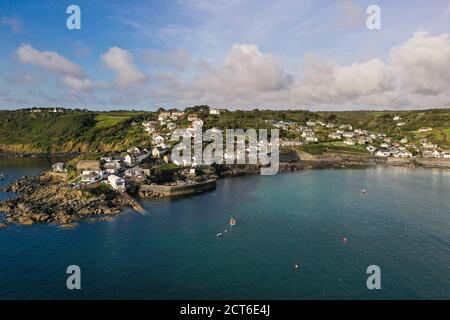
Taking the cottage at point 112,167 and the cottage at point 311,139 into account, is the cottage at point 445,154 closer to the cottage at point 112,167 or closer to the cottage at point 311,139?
the cottage at point 311,139

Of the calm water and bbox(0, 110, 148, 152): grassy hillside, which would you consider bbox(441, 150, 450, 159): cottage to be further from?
bbox(0, 110, 148, 152): grassy hillside

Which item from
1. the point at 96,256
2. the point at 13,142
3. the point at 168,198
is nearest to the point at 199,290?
the point at 96,256

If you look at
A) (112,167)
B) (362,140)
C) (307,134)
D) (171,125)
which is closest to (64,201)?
(112,167)

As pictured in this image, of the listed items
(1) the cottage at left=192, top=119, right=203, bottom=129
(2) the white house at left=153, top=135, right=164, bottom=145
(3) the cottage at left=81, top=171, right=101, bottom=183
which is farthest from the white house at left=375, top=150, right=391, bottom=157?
(3) the cottage at left=81, top=171, right=101, bottom=183

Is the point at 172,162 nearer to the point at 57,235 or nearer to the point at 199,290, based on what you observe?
the point at 57,235

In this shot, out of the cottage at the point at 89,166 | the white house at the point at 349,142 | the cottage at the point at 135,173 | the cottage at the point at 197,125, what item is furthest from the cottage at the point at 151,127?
the white house at the point at 349,142

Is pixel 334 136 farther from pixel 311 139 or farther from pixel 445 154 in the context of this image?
pixel 445 154

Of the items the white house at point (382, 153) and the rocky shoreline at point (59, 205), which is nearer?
the rocky shoreline at point (59, 205)
